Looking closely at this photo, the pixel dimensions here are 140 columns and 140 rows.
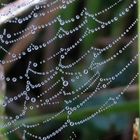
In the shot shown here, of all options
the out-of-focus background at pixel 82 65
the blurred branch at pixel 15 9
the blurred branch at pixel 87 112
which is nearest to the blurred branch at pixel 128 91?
the out-of-focus background at pixel 82 65

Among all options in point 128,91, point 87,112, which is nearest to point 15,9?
point 87,112

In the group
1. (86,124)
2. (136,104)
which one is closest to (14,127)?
(86,124)

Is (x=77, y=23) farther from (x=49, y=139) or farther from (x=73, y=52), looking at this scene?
(x=49, y=139)

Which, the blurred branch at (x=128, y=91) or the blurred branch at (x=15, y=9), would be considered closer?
the blurred branch at (x=15, y=9)

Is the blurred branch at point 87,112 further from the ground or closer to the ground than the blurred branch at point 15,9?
closer to the ground

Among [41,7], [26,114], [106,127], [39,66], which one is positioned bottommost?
[106,127]

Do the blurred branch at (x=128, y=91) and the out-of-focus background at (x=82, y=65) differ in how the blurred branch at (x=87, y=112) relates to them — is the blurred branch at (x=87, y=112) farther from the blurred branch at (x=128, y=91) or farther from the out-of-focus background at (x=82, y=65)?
the blurred branch at (x=128, y=91)

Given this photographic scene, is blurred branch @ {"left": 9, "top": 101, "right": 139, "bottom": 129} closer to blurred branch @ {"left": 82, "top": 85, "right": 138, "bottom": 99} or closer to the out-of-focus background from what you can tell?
the out-of-focus background

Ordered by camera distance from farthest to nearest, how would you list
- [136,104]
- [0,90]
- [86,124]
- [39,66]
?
[39,66] → [86,124] → [136,104] → [0,90]

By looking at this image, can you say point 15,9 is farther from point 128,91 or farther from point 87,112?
point 128,91
